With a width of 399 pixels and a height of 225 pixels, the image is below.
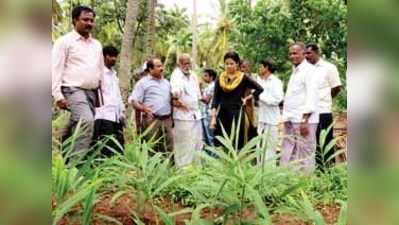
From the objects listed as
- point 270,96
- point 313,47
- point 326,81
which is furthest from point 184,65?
point 326,81

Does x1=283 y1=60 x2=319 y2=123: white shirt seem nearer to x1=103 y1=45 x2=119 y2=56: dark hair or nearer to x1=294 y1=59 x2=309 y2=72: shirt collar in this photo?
x1=294 y1=59 x2=309 y2=72: shirt collar

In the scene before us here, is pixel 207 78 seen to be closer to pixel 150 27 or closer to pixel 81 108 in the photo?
pixel 150 27

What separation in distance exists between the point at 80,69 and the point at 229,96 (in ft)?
2.63

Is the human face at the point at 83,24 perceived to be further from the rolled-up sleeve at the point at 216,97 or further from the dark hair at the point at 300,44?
the dark hair at the point at 300,44

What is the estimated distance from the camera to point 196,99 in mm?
2895

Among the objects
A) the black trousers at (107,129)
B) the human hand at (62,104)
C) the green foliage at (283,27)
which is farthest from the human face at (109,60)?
the green foliage at (283,27)

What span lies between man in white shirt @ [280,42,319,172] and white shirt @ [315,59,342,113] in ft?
0.09

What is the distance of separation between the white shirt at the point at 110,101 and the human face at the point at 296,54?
80 centimetres

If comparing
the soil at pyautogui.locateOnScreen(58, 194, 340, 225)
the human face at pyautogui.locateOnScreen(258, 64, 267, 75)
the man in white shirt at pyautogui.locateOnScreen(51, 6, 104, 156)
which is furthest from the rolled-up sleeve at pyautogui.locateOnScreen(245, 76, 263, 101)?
the soil at pyautogui.locateOnScreen(58, 194, 340, 225)

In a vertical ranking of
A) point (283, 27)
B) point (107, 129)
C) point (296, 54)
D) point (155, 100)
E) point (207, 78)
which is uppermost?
point (283, 27)

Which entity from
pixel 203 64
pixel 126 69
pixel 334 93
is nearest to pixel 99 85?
pixel 126 69

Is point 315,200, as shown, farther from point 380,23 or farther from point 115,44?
point 115,44

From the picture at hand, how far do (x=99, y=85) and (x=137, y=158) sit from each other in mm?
724

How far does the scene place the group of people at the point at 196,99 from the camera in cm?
204
